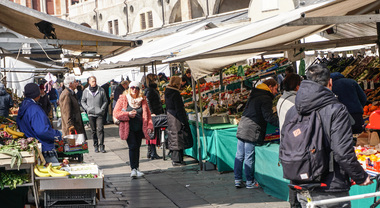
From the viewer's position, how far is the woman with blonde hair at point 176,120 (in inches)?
407

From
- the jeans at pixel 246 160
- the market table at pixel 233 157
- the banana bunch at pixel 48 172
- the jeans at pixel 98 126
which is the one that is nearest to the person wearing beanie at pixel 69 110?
the market table at pixel 233 157

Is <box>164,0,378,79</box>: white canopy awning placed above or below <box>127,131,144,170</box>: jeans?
above

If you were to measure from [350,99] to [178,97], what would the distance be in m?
3.57

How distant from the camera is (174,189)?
339 inches

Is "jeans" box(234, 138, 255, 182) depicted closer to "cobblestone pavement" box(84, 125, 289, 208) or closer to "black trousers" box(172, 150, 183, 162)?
"cobblestone pavement" box(84, 125, 289, 208)

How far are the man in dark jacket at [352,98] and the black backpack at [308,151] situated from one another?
373cm

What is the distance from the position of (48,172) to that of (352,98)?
4369 millimetres

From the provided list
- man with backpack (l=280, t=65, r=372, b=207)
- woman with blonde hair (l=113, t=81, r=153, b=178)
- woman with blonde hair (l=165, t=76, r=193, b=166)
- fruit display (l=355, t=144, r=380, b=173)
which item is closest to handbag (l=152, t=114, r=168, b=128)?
woman with blonde hair (l=165, t=76, r=193, b=166)

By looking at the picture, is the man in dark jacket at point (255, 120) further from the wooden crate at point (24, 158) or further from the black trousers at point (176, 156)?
the wooden crate at point (24, 158)

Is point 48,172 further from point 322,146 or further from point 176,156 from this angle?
point 176,156

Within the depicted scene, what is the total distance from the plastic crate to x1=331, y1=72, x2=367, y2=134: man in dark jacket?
385 centimetres

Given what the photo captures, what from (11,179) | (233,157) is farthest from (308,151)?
(233,157)

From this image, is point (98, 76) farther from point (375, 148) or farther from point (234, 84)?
point (375, 148)

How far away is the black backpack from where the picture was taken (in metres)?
4.12
